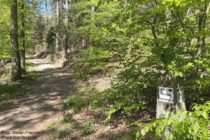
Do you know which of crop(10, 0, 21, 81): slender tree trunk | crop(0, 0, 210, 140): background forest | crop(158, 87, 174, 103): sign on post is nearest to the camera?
crop(0, 0, 210, 140): background forest

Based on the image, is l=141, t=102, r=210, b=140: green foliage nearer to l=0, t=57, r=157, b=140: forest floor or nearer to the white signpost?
the white signpost

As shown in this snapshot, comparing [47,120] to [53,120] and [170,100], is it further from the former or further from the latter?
[170,100]

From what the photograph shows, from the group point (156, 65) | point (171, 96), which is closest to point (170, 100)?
point (171, 96)

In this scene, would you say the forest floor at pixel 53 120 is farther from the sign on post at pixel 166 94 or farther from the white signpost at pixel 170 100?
the sign on post at pixel 166 94

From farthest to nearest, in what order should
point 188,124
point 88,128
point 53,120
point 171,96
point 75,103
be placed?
point 75,103
point 53,120
point 88,128
point 171,96
point 188,124

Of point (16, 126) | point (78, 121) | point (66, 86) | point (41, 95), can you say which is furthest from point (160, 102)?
point (66, 86)

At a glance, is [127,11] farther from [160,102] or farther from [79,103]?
[79,103]

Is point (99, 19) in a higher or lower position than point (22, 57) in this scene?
higher

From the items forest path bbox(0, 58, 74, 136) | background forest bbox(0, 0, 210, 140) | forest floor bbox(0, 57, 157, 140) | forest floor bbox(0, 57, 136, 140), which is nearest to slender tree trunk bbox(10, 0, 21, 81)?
forest path bbox(0, 58, 74, 136)

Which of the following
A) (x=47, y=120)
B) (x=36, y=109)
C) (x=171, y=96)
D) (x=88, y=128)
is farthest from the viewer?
(x=36, y=109)

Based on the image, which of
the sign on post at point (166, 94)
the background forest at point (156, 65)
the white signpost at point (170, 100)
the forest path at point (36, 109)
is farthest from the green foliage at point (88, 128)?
the sign on post at point (166, 94)

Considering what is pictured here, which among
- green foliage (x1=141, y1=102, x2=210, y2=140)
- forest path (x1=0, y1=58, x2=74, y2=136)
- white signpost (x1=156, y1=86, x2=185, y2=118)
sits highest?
green foliage (x1=141, y1=102, x2=210, y2=140)

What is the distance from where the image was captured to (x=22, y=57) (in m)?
21.2

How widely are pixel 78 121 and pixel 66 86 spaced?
6559 millimetres
